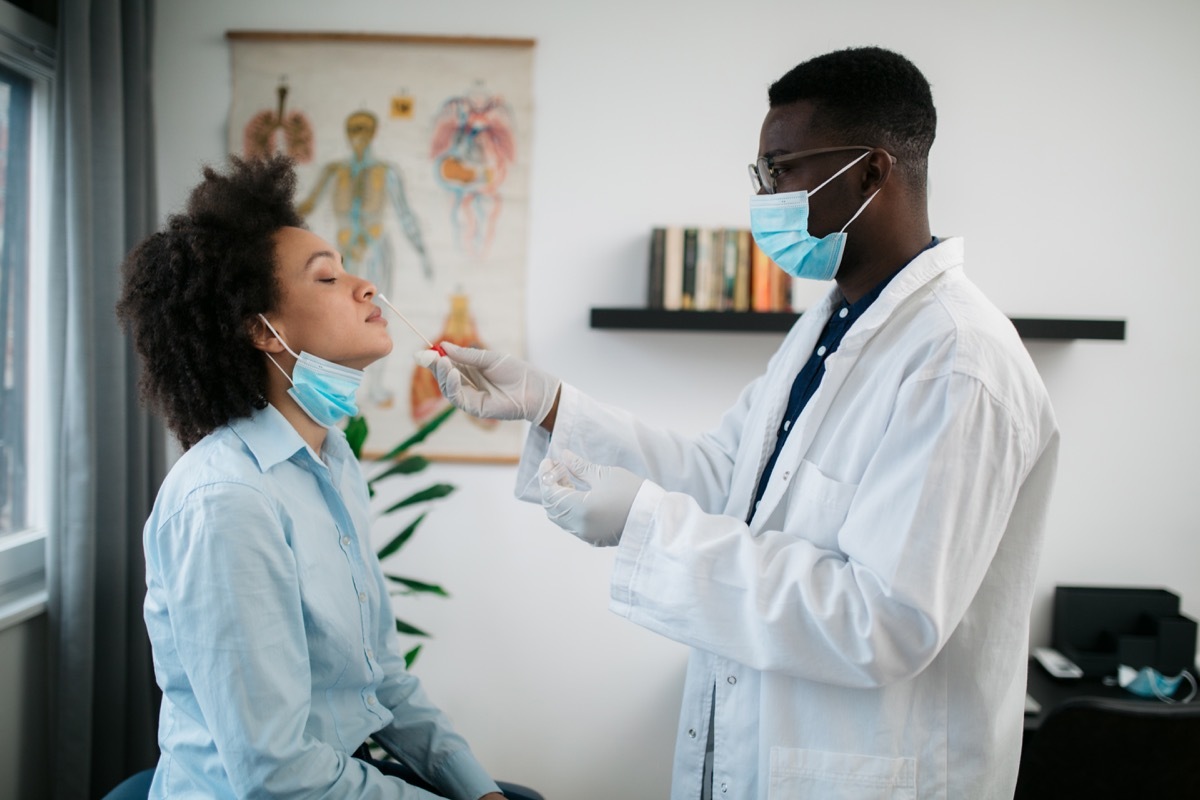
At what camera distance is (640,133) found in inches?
103

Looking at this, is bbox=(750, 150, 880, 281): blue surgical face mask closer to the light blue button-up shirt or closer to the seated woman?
the seated woman

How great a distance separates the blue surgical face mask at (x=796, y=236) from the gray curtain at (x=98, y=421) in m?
1.67

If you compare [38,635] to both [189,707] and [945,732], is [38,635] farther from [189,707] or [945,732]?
[945,732]

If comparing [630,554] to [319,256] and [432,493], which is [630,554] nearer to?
[319,256]

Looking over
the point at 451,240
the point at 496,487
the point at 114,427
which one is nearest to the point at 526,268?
the point at 451,240

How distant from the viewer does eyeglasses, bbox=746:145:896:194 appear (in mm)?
1285

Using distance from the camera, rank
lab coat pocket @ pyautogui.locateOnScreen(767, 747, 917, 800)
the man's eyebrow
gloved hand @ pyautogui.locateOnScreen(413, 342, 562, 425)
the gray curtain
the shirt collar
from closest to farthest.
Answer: lab coat pocket @ pyautogui.locateOnScreen(767, 747, 917, 800)
the shirt collar
the man's eyebrow
gloved hand @ pyautogui.locateOnScreen(413, 342, 562, 425)
the gray curtain

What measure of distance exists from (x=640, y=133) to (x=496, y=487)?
121 cm


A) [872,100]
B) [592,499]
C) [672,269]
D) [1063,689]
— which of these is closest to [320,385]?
[592,499]

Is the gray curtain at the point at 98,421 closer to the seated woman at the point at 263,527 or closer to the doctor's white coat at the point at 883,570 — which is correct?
the seated woman at the point at 263,527

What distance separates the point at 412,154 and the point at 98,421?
3.88 feet

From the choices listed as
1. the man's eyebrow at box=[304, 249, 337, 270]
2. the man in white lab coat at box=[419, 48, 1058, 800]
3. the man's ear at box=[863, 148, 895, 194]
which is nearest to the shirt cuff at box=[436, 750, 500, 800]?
the man in white lab coat at box=[419, 48, 1058, 800]

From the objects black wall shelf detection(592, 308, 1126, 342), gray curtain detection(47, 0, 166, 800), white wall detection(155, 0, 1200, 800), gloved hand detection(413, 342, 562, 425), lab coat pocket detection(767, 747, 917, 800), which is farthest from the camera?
white wall detection(155, 0, 1200, 800)

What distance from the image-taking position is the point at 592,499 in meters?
1.25
